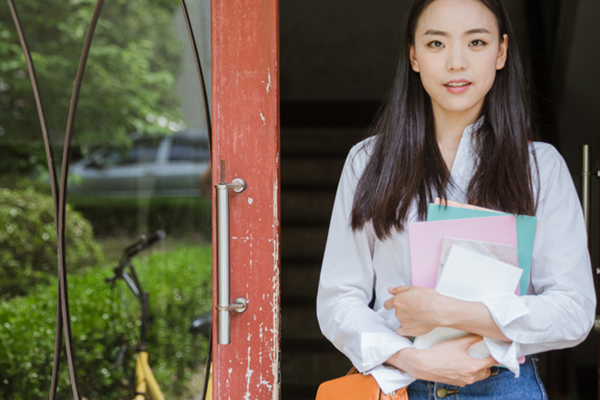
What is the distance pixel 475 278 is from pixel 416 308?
117mm

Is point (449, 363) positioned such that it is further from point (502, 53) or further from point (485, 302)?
point (502, 53)

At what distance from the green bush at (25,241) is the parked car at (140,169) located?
4.17ft

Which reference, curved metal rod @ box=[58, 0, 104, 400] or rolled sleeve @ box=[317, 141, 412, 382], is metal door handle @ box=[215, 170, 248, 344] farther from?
curved metal rod @ box=[58, 0, 104, 400]

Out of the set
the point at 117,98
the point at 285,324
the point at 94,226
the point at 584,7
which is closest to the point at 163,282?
the point at 94,226

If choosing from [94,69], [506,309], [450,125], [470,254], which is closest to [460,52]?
[450,125]

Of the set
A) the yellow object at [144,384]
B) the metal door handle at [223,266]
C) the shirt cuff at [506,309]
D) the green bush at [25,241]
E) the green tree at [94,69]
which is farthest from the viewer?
the green tree at [94,69]

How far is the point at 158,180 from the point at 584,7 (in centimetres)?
479

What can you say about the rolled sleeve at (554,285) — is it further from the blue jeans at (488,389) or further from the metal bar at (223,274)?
the metal bar at (223,274)

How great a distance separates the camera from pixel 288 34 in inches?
165

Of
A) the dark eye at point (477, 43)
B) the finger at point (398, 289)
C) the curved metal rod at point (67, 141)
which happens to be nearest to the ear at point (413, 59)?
the dark eye at point (477, 43)

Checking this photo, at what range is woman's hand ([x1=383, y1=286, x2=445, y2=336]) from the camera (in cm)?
117

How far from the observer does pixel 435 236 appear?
4.04ft

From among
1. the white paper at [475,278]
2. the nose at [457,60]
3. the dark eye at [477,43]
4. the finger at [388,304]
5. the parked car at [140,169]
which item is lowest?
the parked car at [140,169]

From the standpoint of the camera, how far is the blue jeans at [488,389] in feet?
4.06
